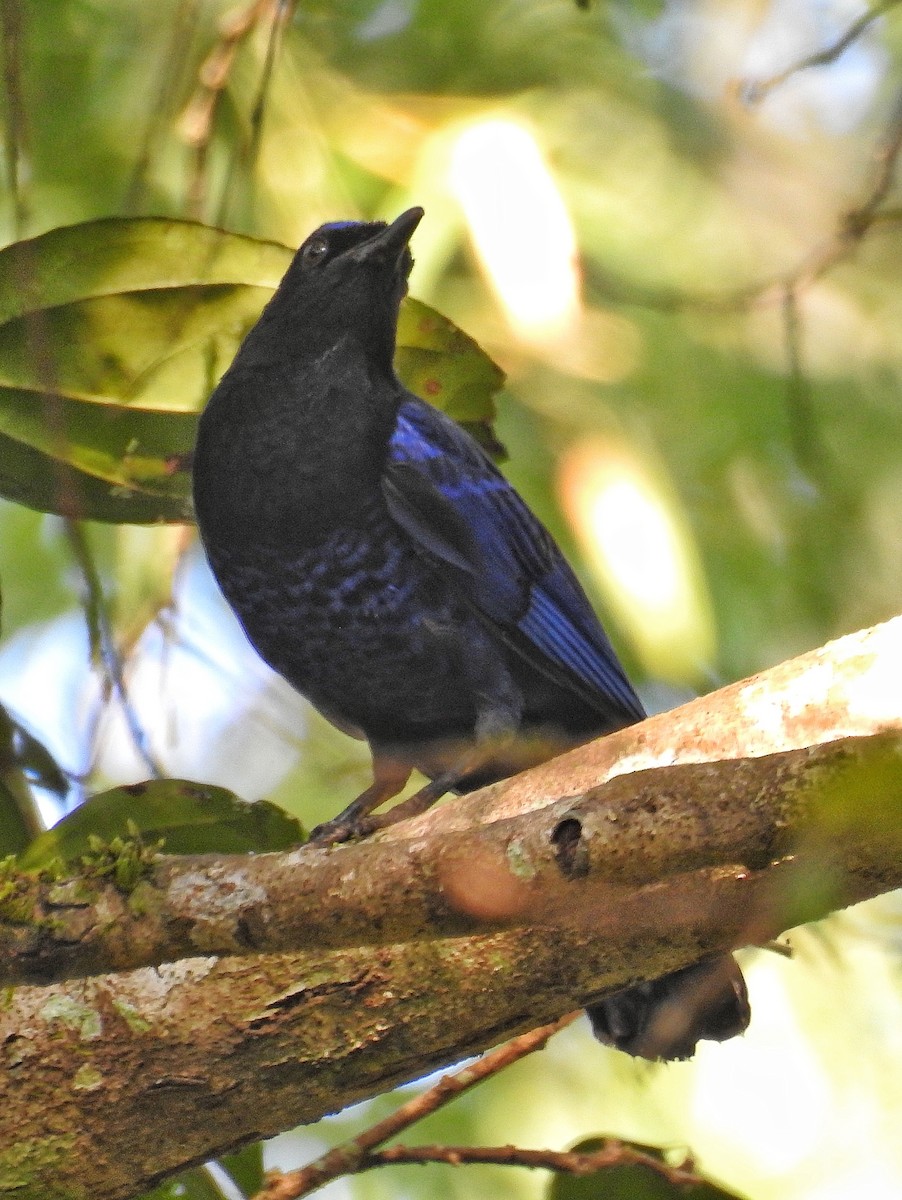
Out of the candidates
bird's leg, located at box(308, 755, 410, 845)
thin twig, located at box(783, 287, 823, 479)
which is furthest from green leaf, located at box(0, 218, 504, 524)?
thin twig, located at box(783, 287, 823, 479)

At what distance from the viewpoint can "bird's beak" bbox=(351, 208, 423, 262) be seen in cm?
403

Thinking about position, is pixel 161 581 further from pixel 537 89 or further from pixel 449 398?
pixel 537 89

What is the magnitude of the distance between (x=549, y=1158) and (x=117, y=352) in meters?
2.00

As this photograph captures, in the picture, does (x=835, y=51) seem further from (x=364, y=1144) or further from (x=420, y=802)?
(x=364, y=1144)

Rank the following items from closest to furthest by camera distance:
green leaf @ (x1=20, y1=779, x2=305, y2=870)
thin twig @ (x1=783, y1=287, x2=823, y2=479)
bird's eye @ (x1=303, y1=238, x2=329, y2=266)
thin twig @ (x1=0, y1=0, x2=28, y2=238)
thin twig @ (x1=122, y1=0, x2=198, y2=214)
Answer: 1. green leaf @ (x1=20, y1=779, x2=305, y2=870)
2. thin twig @ (x1=0, y1=0, x2=28, y2=238)
3. bird's eye @ (x1=303, y1=238, x2=329, y2=266)
4. thin twig @ (x1=122, y1=0, x2=198, y2=214)
5. thin twig @ (x1=783, y1=287, x2=823, y2=479)

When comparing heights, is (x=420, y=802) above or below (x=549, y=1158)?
above

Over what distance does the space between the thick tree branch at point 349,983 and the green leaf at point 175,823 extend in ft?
1.33

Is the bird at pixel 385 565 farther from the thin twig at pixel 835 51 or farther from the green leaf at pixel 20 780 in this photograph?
the thin twig at pixel 835 51

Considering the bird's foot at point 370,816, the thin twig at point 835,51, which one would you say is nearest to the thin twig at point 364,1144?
the bird's foot at point 370,816

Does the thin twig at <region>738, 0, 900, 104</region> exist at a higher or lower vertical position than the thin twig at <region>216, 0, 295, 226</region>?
lower

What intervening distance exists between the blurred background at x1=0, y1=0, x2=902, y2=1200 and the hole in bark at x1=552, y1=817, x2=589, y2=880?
201 cm

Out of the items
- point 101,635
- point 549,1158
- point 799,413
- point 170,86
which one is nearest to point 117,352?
point 101,635

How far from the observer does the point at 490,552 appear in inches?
153

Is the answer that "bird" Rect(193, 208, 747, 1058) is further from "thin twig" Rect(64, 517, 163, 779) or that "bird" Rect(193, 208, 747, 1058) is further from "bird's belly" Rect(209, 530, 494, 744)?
"thin twig" Rect(64, 517, 163, 779)
